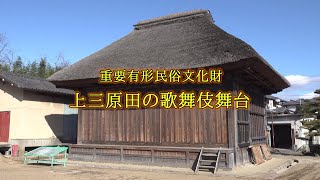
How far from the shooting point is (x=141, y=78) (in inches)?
556

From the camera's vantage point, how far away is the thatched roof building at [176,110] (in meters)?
13.0

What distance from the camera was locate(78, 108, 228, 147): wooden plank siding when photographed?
13.5m

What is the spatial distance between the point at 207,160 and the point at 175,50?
15.9 feet

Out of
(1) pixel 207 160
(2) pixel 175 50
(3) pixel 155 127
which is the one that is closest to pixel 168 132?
(3) pixel 155 127

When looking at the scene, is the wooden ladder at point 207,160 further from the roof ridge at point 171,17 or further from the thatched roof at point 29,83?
the thatched roof at point 29,83

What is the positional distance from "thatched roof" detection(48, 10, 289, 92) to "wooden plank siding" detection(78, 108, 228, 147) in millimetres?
Result: 2104

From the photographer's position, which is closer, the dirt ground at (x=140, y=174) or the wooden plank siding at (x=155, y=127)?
the dirt ground at (x=140, y=174)

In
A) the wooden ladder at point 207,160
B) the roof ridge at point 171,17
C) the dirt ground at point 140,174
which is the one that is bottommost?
the dirt ground at point 140,174

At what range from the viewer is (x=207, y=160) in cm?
1284

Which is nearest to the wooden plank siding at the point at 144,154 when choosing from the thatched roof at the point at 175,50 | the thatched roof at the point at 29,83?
the thatched roof at the point at 175,50

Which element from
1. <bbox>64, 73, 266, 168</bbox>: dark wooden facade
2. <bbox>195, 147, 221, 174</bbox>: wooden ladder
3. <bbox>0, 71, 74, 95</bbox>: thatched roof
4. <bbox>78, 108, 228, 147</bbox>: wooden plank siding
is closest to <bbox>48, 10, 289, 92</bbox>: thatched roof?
<bbox>64, 73, 266, 168</bbox>: dark wooden facade

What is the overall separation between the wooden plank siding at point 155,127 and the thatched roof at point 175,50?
2.10 metres

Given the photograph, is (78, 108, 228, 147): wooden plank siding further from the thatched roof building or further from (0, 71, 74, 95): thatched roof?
(0, 71, 74, 95): thatched roof

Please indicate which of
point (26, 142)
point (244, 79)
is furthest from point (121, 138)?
point (26, 142)
